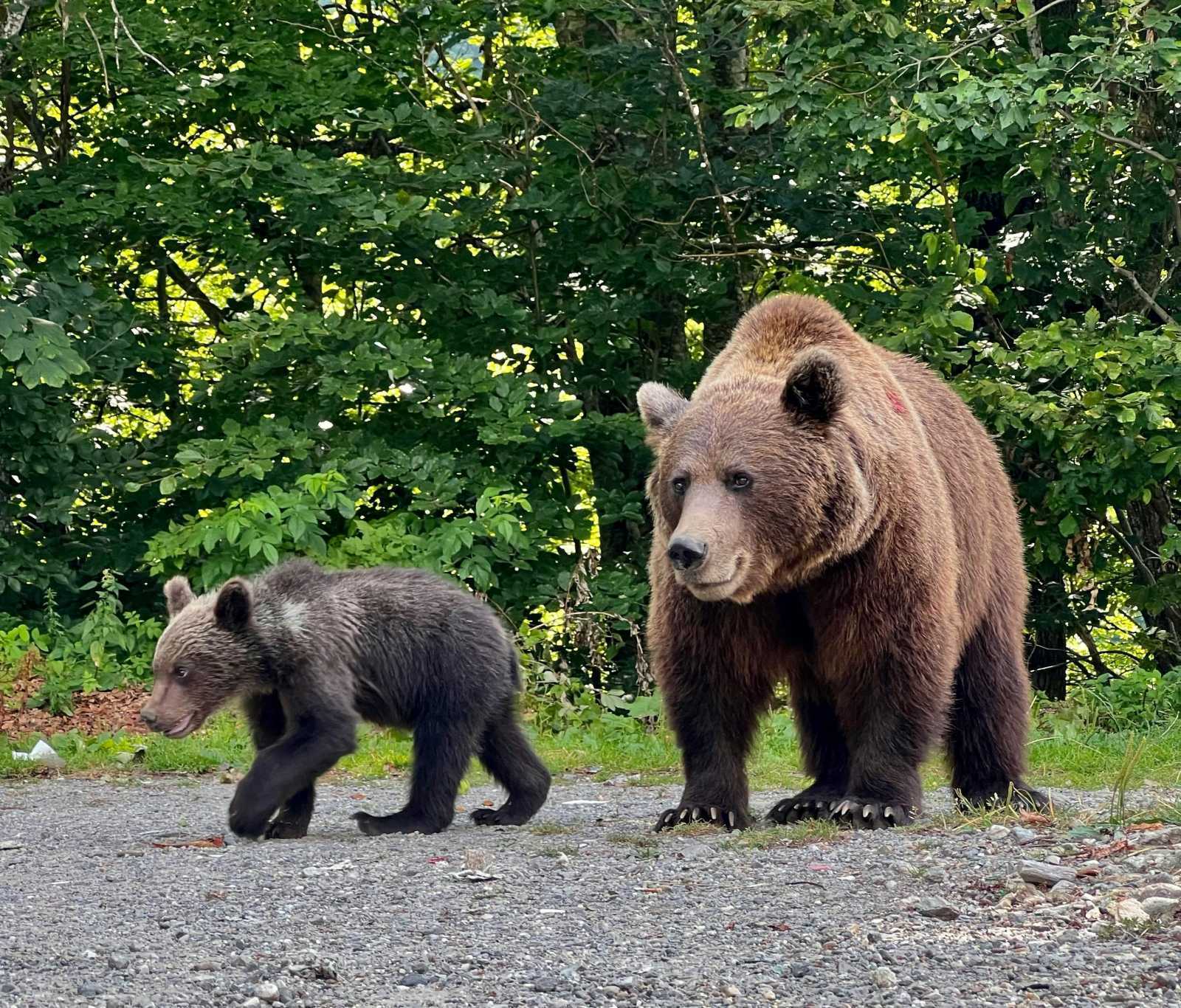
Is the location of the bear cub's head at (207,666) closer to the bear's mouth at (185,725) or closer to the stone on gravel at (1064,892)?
the bear's mouth at (185,725)

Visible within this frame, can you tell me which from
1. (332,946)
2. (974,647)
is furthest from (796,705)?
(332,946)

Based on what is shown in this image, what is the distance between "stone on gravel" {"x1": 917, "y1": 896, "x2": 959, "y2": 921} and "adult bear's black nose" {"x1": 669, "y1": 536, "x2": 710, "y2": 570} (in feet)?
5.23

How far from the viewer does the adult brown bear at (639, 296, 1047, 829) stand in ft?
18.3

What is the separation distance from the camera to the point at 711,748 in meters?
6.04

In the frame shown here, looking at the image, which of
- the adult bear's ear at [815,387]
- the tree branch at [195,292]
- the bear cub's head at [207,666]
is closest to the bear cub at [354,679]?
the bear cub's head at [207,666]

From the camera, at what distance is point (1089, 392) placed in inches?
413

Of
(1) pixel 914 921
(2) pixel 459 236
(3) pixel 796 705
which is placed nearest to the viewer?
(1) pixel 914 921

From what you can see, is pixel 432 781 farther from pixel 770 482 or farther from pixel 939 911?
pixel 939 911

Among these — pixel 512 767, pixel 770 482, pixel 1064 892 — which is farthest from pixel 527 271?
pixel 1064 892

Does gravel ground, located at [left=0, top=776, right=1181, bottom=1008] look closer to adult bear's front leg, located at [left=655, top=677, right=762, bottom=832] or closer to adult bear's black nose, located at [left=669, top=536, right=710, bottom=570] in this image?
adult bear's front leg, located at [left=655, top=677, right=762, bottom=832]

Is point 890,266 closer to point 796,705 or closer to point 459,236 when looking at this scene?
point 459,236

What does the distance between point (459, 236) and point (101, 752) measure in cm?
624

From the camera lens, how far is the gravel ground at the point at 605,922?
3.47 m

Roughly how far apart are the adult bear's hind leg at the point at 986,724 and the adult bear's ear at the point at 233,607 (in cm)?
296
